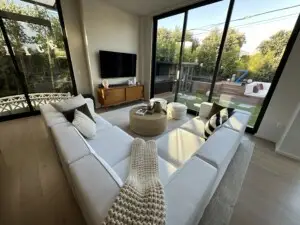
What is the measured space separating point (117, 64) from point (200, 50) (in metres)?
2.32

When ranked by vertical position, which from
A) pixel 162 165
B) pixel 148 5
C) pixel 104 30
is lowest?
pixel 162 165

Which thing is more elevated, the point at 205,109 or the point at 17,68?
the point at 17,68

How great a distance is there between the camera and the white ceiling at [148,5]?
308 centimetres

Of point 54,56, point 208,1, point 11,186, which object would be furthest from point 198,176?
point 54,56

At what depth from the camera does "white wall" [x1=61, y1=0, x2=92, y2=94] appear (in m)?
3.05

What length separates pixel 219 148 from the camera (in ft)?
3.96

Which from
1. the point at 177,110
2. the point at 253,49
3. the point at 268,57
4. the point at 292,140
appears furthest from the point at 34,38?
the point at 292,140

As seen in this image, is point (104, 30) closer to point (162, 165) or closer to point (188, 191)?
point (162, 165)

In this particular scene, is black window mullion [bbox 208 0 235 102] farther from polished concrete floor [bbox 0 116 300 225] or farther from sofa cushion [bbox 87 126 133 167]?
sofa cushion [bbox 87 126 133 167]

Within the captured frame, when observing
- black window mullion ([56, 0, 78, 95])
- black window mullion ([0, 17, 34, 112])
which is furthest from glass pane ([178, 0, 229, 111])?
black window mullion ([0, 17, 34, 112])

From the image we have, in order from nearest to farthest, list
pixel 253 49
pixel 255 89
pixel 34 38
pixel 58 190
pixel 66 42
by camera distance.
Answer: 1. pixel 58 190
2. pixel 253 49
3. pixel 255 89
4. pixel 34 38
5. pixel 66 42

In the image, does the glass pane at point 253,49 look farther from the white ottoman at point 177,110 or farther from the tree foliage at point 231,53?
the white ottoman at point 177,110

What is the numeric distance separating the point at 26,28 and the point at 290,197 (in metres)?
5.28

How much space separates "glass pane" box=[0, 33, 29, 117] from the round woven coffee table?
2763 millimetres
